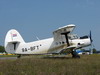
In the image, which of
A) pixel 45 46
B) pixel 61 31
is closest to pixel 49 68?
pixel 61 31

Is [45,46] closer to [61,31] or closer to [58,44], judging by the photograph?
[58,44]

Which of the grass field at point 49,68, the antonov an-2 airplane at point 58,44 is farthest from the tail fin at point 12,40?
the grass field at point 49,68

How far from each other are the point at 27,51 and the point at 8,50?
2984 mm

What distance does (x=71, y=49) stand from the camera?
21.5 metres

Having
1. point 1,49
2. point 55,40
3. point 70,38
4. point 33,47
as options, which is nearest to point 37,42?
point 33,47

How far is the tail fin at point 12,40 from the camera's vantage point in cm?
2570

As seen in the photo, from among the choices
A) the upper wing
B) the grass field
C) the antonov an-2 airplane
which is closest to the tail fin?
the antonov an-2 airplane

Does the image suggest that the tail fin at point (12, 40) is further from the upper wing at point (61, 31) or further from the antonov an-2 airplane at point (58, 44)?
the upper wing at point (61, 31)

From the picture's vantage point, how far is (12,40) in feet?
86.1

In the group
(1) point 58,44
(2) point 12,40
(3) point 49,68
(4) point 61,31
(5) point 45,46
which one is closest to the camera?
(3) point 49,68

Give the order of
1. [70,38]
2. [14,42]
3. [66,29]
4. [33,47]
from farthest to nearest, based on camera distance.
Result: [14,42]
[33,47]
[70,38]
[66,29]

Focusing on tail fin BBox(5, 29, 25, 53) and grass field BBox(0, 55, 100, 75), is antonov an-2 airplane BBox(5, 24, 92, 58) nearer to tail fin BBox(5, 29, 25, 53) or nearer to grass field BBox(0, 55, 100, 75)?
tail fin BBox(5, 29, 25, 53)

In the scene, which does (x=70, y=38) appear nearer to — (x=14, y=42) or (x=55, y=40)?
(x=55, y=40)

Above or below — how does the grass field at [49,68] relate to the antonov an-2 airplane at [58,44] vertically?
below
